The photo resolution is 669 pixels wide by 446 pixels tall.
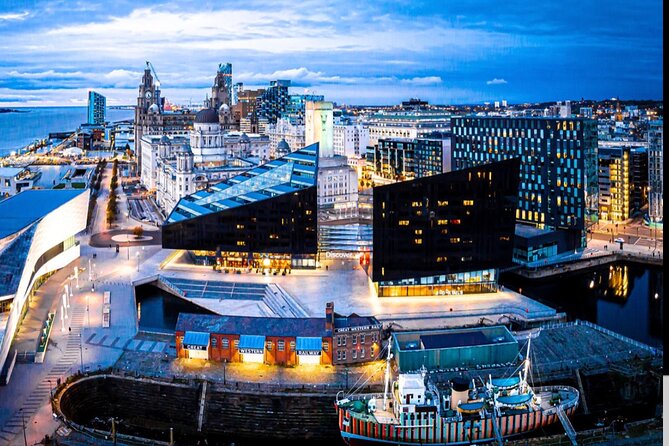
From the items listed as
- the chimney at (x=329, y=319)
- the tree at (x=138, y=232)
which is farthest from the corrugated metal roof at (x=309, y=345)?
the tree at (x=138, y=232)

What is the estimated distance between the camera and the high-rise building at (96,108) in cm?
12900

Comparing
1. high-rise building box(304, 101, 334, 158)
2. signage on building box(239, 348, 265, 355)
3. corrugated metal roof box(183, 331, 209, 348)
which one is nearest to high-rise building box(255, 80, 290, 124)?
high-rise building box(304, 101, 334, 158)

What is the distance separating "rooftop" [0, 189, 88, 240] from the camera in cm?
2412

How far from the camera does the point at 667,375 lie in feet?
17.3

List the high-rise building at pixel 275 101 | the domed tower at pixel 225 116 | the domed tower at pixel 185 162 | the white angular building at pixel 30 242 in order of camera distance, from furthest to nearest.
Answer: the high-rise building at pixel 275 101 → the domed tower at pixel 225 116 → the domed tower at pixel 185 162 → the white angular building at pixel 30 242

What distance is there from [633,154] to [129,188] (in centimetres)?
2927

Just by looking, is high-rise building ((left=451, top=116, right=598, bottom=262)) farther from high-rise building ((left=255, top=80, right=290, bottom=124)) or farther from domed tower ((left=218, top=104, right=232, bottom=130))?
high-rise building ((left=255, top=80, right=290, bottom=124))

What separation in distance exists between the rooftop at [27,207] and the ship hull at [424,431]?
1322 centimetres

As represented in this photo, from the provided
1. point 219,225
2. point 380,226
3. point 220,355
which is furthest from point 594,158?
point 220,355

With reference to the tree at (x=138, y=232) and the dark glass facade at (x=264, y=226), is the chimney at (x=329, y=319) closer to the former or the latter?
the dark glass facade at (x=264, y=226)

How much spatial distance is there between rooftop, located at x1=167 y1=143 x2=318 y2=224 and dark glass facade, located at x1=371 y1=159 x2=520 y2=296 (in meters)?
4.51

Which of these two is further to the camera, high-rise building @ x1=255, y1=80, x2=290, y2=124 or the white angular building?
high-rise building @ x1=255, y1=80, x2=290, y2=124

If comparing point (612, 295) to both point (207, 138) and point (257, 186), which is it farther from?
point (207, 138)

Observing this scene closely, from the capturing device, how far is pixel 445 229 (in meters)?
22.9
